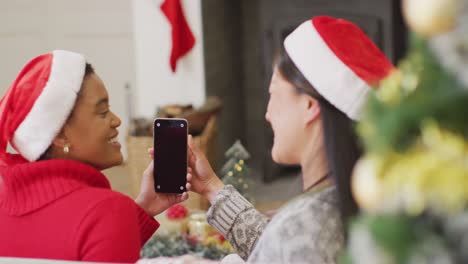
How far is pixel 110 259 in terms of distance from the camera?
141 centimetres

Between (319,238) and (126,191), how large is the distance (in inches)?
116

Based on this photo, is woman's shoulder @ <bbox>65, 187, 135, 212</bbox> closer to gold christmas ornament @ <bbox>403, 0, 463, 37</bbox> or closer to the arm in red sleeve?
the arm in red sleeve

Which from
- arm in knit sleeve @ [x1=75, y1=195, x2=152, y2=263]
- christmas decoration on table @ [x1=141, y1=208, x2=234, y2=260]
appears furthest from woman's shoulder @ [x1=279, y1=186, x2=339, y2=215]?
christmas decoration on table @ [x1=141, y1=208, x2=234, y2=260]

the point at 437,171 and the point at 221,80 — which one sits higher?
the point at 437,171

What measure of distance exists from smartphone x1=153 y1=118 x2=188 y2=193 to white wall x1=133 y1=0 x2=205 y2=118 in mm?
2356

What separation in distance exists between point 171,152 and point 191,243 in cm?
132

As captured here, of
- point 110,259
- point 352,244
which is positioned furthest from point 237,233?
point 352,244

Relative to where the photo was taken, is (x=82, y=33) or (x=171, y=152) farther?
(x=82, y=33)

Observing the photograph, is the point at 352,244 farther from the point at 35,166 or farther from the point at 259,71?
the point at 259,71

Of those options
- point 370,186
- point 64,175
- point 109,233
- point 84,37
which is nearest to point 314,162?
point 109,233

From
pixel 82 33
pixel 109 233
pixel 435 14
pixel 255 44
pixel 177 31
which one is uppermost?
pixel 435 14

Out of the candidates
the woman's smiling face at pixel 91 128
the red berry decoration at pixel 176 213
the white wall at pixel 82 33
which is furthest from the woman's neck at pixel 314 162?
the white wall at pixel 82 33

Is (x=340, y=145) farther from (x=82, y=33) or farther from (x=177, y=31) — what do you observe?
(x=82, y=33)

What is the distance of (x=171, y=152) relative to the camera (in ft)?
5.75
